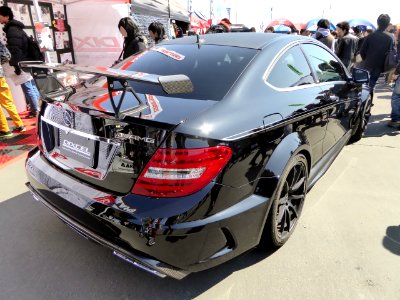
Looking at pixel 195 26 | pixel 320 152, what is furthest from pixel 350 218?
pixel 195 26

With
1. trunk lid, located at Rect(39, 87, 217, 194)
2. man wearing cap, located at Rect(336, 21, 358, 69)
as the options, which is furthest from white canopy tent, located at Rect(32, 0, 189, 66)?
trunk lid, located at Rect(39, 87, 217, 194)

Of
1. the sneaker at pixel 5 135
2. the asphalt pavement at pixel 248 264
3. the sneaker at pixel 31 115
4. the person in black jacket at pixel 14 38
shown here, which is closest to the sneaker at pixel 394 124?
the asphalt pavement at pixel 248 264

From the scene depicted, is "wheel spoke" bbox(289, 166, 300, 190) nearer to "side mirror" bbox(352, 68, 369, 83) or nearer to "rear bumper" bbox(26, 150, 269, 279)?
"rear bumper" bbox(26, 150, 269, 279)

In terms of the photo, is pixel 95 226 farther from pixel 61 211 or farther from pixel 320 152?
pixel 320 152

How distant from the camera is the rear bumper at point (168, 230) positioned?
1.71 meters

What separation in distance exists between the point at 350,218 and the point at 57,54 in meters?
7.06

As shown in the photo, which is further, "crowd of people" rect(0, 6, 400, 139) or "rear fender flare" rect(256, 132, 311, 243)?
"crowd of people" rect(0, 6, 400, 139)

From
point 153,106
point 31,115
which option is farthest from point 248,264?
point 31,115

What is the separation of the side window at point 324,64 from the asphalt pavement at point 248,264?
47.7 inches

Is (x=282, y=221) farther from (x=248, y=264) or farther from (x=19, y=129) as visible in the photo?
(x=19, y=129)

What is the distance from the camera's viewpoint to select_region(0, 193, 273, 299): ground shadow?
211 centimetres

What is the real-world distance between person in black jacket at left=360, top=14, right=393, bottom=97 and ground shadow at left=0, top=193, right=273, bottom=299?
5.51 meters

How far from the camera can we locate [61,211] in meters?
2.08

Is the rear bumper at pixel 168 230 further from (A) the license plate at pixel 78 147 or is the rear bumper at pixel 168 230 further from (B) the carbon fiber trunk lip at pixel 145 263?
(A) the license plate at pixel 78 147
